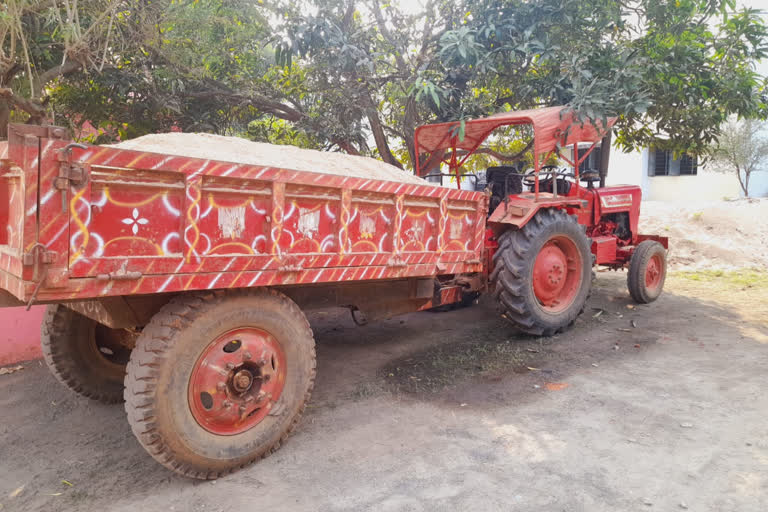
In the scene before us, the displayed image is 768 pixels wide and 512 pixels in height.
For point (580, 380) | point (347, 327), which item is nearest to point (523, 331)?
point (580, 380)

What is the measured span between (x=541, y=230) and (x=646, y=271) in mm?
2915

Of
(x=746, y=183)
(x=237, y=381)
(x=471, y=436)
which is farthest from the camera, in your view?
(x=746, y=183)

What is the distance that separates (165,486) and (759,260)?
12174mm

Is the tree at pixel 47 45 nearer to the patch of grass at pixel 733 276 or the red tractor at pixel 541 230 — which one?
the red tractor at pixel 541 230

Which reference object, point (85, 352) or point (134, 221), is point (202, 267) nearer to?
point (134, 221)

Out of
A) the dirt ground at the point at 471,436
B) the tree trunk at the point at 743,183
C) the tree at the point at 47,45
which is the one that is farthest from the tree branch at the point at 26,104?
the tree trunk at the point at 743,183

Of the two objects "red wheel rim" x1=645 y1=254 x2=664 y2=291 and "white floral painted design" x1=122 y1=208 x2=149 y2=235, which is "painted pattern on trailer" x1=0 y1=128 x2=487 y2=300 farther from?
"red wheel rim" x1=645 y1=254 x2=664 y2=291

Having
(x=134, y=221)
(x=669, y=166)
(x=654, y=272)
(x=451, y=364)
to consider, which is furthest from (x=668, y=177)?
(x=134, y=221)

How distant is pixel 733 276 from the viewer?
967 centimetres

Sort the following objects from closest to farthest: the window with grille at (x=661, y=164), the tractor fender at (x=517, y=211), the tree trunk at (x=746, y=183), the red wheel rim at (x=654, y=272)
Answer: the tractor fender at (x=517, y=211) < the red wheel rim at (x=654, y=272) < the tree trunk at (x=746, y=183) < the window with grille at (x=661, y=164)

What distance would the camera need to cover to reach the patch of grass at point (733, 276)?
8969 mm

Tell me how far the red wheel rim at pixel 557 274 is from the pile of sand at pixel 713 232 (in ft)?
20.8

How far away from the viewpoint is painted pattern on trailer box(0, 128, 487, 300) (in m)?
2.40

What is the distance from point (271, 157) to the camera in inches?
148
